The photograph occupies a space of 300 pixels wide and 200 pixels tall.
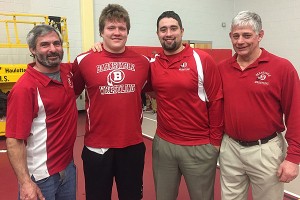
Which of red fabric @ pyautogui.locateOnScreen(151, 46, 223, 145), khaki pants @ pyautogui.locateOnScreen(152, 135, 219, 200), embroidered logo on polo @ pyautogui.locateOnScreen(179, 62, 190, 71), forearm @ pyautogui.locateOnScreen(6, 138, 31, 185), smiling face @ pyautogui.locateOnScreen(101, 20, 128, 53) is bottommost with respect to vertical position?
khaki pants @ pyautogui.locateOnScreen(152, 135, 219, 200)

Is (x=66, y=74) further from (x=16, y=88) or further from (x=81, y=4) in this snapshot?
(x=81, y=4)

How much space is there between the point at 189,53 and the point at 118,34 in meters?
0.55

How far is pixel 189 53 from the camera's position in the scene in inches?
81.8

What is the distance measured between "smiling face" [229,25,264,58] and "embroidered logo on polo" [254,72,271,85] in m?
0.16

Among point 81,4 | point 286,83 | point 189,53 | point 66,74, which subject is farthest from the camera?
point 81,4

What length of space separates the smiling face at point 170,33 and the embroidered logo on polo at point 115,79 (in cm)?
36

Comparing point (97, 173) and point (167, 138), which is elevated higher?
point (167, 138)

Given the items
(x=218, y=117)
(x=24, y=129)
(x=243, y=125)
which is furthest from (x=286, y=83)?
(x=24, y=129)

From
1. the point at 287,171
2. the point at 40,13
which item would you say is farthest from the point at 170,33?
the point at 40,13

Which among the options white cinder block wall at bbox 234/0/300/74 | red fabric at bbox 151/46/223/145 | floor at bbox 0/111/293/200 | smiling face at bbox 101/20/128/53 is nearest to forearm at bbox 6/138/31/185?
smiling face at bbox 101/20/128/53

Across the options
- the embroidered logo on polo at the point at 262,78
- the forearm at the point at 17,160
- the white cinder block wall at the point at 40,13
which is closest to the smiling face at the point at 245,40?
the embroidered logo on polo at the point at 262,78

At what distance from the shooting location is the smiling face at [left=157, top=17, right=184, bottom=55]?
203 centimetres

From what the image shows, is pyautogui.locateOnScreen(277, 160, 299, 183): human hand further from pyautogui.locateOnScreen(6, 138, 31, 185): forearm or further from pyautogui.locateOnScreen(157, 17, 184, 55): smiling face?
pyautogui.locateOnScreen(6, 138, 31, 185): forearm

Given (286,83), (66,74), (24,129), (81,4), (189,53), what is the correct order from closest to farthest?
1. (24,129)
2. (286,83)
3. (66,74)
4. (189,53)
5. (81,4)
